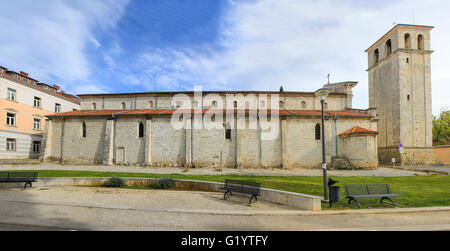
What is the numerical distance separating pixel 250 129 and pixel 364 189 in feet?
53.8

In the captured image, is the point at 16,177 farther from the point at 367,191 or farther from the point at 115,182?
the point at 367,191

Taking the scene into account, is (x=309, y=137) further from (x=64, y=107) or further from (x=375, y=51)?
(x=64, y=107)

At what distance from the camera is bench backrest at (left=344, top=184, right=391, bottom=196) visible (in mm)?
7859

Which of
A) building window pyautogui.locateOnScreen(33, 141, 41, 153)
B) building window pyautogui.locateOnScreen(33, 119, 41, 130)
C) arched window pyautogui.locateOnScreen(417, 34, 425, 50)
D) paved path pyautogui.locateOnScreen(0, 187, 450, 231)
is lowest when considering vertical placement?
paved path pyautogui.locateOnScreen(0, 187, 450, 231)

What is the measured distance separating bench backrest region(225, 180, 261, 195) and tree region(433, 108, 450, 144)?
50.4 metres

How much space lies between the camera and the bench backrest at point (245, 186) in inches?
348

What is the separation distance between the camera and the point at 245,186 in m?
9.41

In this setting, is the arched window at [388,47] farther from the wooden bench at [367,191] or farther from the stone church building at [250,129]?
the wooden bench at [367,191]

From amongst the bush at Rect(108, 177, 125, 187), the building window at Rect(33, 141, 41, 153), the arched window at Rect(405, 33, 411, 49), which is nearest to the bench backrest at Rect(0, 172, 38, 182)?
the bush at Rect(108, 177, 125, 187)

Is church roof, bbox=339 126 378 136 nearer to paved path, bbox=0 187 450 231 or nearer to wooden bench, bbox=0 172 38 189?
paved path, bbox=0 187 450 231

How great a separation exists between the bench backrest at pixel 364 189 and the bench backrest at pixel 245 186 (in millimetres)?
3389

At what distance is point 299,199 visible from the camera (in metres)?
7.82

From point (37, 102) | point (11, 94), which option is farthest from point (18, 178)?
point (37, 102)
